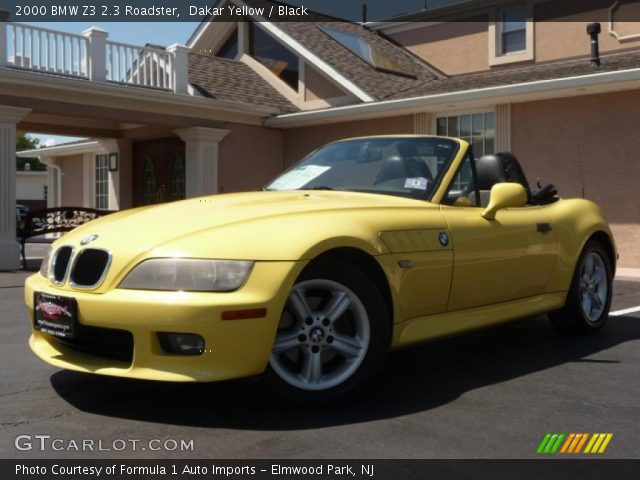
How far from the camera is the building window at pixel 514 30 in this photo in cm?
1650

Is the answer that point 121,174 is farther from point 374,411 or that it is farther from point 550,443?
point 550,443

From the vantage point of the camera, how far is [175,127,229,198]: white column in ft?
47.4

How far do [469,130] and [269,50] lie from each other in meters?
6.22

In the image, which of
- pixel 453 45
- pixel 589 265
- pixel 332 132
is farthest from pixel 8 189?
pixel 453 45

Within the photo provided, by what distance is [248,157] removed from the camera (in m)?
15.5

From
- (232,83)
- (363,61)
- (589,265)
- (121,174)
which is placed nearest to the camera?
(589,265)

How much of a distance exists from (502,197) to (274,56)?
13.7 metres

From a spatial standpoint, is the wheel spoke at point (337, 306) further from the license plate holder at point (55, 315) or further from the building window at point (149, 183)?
the building window at point (149, 183)

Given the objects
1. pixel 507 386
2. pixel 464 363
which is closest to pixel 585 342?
pixel 464 363

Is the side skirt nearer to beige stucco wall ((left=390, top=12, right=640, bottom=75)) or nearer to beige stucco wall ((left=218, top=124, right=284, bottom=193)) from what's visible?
beige stucco wall ((left=218, top=124, right=284, bottom=193))

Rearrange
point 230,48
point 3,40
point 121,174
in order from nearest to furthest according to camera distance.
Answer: point 3,40 → point 121,174 → point 230,48

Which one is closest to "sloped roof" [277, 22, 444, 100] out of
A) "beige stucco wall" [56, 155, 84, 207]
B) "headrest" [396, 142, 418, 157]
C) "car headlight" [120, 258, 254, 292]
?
"beige stucco wall" [56, 155, 84, 207]

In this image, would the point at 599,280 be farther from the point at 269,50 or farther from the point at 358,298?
the point at 269,50

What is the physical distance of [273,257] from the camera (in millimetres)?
3336
